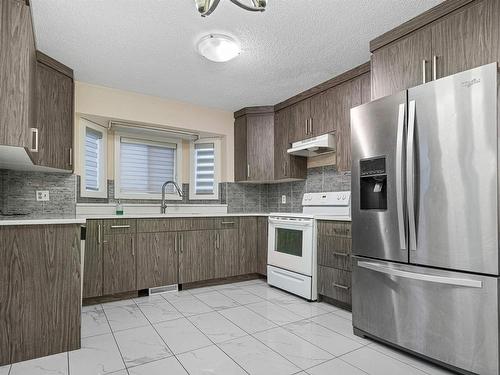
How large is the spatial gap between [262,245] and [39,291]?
2511mm

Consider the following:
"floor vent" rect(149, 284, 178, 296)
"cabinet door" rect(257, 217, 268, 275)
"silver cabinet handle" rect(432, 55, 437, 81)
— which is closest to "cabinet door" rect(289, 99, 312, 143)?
"cabinet door" rect(257, 217, 268, 275)

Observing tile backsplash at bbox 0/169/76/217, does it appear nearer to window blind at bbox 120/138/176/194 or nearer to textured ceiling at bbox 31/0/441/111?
window blind at bbox 120/138/176/194

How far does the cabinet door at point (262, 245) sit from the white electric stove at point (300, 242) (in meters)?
0.24

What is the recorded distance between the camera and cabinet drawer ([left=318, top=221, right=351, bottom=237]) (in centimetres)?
271

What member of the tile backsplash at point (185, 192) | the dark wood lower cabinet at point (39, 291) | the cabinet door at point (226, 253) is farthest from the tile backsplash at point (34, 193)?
the cabinet door at point (226, 253)

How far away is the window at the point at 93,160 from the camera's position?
339 centimetres

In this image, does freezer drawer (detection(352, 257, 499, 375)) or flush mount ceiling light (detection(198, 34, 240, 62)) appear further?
flush mount ceiling light (detection(198, 34, 240, 62))

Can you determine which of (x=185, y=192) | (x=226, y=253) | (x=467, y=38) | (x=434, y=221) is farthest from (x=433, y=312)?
(x=185, y=192)

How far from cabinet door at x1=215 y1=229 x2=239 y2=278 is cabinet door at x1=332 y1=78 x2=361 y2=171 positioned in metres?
1.56

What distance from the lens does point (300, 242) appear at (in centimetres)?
316

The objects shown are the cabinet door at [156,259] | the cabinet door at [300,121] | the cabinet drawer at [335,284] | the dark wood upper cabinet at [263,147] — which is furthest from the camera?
the dark wood upper cabinet at [263,147]

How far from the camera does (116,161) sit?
378 centimetres

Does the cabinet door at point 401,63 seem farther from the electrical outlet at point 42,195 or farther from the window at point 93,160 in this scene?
the electrical outlet at point 42,195

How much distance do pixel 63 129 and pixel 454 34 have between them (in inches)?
Answer: 131
